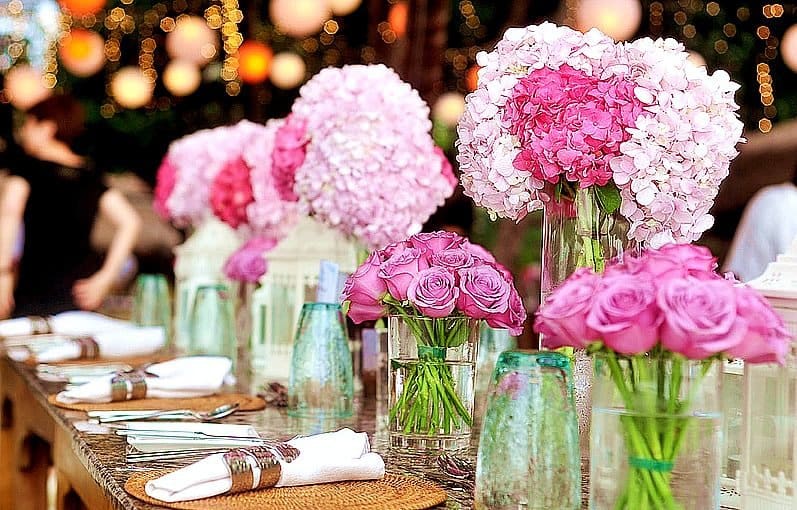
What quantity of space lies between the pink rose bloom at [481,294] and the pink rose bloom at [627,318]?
0.47m

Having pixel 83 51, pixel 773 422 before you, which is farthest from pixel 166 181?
pixel 83 51

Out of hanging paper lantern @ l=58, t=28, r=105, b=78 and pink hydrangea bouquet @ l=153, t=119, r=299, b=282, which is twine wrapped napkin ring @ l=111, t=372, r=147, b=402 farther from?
hanging paper lantern @ l=58, t=28, r=105, b=78

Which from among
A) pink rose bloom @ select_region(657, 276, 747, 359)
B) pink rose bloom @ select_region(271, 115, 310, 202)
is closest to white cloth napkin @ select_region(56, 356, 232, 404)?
pink rose bloom @ select_region(271, 115, 310, 202)

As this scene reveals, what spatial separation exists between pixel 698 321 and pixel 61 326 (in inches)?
95.8

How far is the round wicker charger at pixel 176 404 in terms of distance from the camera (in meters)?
1.92

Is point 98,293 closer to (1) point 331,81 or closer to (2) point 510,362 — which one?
(1) point 331,81

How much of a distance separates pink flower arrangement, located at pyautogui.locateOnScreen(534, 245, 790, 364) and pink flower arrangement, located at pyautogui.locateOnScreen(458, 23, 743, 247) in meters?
0.33

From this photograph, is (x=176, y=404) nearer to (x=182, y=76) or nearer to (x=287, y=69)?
(x=287, y=69)

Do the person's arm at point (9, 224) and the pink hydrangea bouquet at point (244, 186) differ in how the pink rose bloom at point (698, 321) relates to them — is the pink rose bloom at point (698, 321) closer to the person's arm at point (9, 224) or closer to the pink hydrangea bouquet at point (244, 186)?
the pink hydrangea bouquet at point (244, 186)

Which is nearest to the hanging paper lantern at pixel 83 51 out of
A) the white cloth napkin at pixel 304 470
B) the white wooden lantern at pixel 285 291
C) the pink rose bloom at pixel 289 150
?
the white wooden lantern at pixel 285 291

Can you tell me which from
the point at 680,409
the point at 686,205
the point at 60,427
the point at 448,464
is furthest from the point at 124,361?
the point at 680,409

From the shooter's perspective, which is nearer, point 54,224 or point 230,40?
point 54,224

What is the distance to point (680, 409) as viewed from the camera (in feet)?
3.48

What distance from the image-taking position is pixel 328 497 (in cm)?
126
